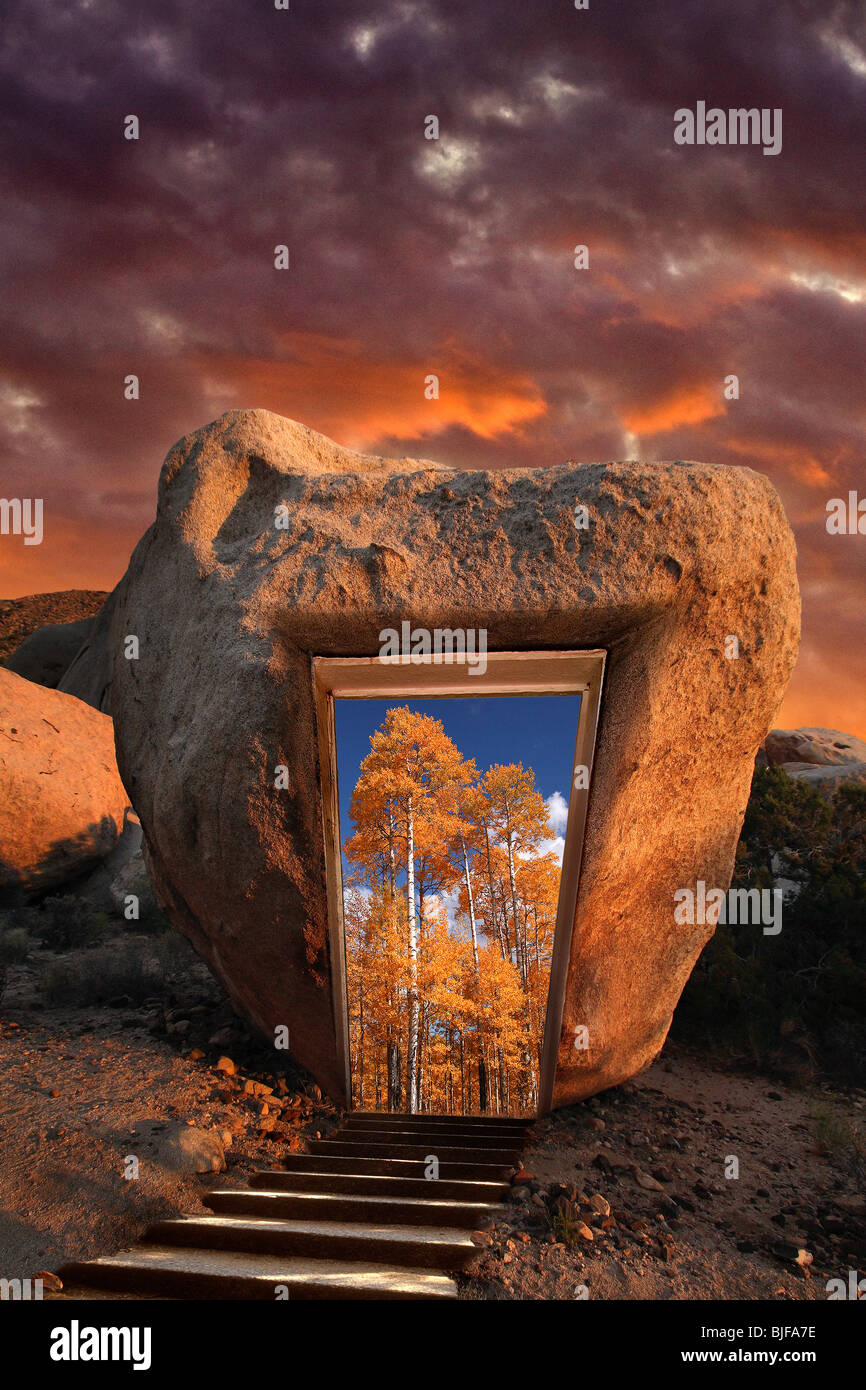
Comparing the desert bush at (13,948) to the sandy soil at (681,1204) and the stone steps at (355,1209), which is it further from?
the sandy soil at (681,1204)

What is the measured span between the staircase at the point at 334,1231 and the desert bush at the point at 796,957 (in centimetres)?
376

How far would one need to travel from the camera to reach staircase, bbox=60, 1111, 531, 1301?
3094mm

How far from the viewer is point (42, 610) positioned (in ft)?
95.8

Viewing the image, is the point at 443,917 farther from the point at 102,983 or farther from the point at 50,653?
the point at 50,653

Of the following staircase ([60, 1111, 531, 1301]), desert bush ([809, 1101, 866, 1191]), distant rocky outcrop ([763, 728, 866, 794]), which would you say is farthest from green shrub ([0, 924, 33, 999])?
distant rocky outcrop ([763, 728, 866, 794])

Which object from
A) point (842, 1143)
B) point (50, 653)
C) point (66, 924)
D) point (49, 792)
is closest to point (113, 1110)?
point (842, 1143)

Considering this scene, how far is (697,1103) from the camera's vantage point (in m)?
6.21

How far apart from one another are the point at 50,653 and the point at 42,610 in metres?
9.41

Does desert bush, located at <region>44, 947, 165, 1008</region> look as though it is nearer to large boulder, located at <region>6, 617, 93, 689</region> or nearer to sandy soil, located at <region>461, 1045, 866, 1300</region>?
sandy soil, located at <region>461, 1045, 866, 1300</region>

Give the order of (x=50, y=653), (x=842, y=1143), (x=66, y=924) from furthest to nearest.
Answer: (x=50, y=653) < (x=66, y=924) < (x=842, y=1143)

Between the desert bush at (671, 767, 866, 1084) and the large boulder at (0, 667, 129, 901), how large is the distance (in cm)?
890

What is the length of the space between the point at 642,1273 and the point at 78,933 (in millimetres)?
8450

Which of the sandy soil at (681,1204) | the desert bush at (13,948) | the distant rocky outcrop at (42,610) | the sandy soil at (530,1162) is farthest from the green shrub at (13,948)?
the distant rocky outcrop at (42,610)
